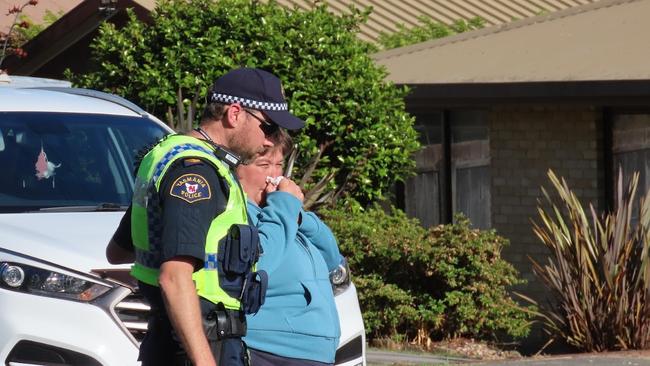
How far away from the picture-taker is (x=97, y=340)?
5.21 meters

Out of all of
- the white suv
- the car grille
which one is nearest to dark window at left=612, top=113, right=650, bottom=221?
the white suv

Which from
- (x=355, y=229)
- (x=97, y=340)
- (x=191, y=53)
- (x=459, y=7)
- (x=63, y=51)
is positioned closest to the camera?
(x=97, y=340)

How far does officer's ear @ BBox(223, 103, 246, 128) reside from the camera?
3.96 meters

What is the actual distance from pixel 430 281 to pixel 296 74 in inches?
84.2

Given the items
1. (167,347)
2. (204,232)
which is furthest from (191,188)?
(167,347)

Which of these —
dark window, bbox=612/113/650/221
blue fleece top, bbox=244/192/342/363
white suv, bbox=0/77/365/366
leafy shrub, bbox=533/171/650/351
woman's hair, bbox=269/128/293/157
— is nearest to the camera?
woman's hair, bbox=269/128/293/157

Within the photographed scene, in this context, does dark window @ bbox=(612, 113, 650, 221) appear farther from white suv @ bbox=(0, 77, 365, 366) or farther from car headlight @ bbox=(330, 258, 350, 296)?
car headlight @ bbox=(330, 258, 350, 296)

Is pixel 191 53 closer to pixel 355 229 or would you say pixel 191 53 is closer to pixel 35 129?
pixel 355 229

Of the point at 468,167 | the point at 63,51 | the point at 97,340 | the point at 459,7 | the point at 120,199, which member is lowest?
the point at 97,340

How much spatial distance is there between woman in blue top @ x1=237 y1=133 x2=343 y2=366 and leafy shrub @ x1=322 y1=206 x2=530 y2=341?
5.55 metres

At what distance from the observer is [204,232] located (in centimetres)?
370

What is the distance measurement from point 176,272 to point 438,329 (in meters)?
6.86

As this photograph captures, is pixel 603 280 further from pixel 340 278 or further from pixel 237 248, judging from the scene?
pixel 237 248

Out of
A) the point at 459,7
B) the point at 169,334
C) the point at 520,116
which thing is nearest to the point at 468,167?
the point at 520,116
